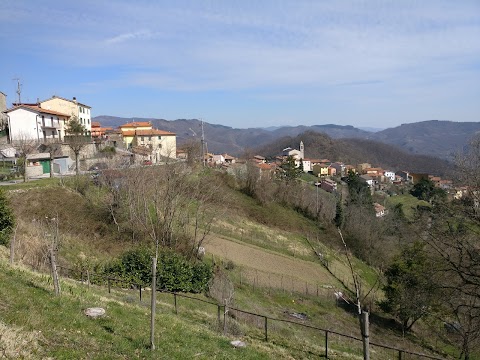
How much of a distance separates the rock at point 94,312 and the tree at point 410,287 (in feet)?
39.5

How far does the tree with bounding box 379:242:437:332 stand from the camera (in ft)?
50.0

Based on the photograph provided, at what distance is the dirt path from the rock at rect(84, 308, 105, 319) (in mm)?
16729

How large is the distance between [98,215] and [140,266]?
9.18 m

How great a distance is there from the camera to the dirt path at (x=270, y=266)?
1045 inches

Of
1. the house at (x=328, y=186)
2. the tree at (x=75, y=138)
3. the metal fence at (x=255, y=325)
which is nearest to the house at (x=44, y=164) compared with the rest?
the tree at (x=75, y=138)

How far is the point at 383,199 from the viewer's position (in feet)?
259

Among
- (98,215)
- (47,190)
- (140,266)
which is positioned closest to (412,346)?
(140,266)

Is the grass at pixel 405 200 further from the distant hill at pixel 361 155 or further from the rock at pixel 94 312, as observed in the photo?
the rock at pixel 94 312

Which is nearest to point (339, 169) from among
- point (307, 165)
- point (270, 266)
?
point (307, 165)

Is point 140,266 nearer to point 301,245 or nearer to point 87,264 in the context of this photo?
point 87,264

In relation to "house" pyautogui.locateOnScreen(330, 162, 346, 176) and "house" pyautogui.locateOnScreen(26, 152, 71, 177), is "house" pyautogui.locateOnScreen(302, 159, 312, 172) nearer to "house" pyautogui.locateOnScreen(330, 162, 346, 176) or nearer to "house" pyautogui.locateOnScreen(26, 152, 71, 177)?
"house" pyautogui.locateOnScreen(330, 162, 346, 176)

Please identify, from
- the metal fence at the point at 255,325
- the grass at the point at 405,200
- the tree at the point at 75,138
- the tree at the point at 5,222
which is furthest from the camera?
the grass at the point at 405,200

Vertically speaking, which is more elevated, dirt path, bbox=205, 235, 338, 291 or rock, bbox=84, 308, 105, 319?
rock, bbox=84, 308, 105, 319

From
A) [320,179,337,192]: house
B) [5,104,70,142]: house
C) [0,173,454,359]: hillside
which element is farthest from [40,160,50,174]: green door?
[320,179,337,192]: house
